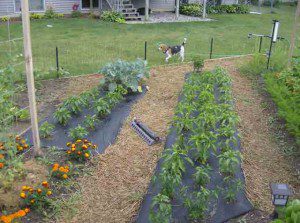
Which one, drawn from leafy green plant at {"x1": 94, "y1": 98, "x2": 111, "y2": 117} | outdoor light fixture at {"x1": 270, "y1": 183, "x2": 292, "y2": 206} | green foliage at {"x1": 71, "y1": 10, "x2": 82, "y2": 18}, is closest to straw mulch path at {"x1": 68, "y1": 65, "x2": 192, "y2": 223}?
leafy green plant at {"x1": 94, "y1": 98, "x2": 111, "y2": 117}

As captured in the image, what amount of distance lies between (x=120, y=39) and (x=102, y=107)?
7696 mm

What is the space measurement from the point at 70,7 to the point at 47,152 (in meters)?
14.2

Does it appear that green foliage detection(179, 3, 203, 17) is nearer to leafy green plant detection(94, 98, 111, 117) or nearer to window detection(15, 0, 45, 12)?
window detection(15, 0, 45, 12)

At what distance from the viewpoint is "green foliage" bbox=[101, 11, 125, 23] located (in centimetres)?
1773

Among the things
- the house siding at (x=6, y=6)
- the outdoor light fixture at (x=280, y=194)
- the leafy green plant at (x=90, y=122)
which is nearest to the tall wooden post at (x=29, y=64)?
Result: the leafy green plant at (x=90, y=122)

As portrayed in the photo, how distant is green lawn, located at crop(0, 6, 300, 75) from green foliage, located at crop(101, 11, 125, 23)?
20.2 inches

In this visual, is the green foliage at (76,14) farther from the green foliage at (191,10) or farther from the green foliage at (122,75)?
the green foliage at (122,75)

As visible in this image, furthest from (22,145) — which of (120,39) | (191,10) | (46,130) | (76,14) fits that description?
(191,10)

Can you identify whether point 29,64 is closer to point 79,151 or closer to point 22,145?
point 22,145

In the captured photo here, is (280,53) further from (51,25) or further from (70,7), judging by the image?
(70,7)

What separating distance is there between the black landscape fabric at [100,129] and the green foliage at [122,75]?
20.6 inches

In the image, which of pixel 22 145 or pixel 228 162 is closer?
pixel 228 162

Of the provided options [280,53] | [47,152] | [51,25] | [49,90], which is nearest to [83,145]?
[47,152]

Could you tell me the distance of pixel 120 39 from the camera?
14289 millimetres
